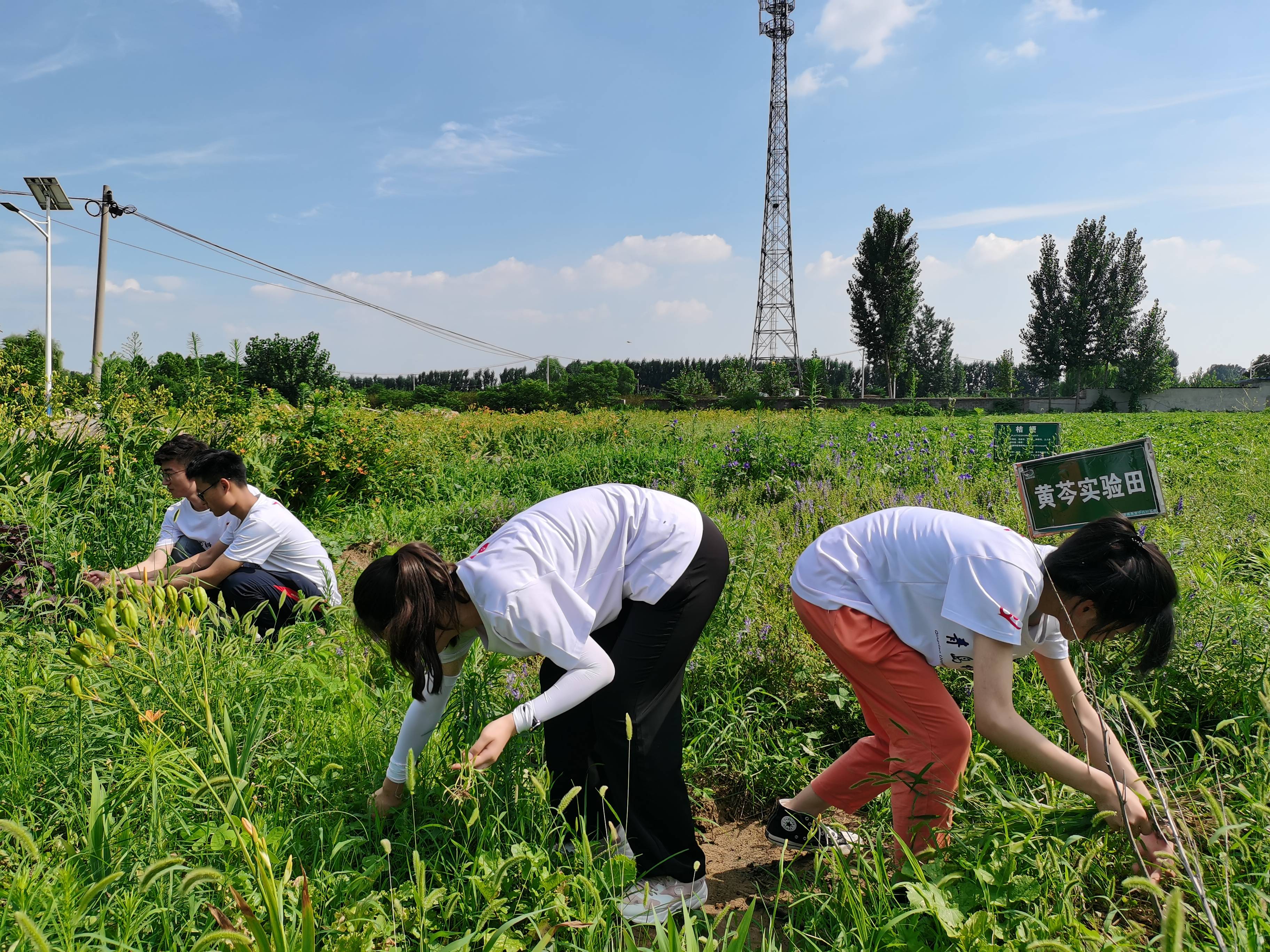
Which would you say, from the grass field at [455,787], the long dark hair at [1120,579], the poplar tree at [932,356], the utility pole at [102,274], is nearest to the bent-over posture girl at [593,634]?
the grass field at [455,787]

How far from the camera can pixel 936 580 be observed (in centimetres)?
200

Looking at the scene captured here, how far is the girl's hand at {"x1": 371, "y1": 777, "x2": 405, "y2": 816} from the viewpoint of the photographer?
6.27ft

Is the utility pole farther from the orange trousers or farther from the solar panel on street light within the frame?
the orange trousers

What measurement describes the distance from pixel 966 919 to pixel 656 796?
2.65ft

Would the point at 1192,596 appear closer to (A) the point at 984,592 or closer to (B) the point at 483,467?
(A) the point at 984,592

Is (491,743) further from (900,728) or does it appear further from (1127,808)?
(1127,808)

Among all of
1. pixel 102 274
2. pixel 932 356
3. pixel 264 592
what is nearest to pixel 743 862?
pixel 264 592

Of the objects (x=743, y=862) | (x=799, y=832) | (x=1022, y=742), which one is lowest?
(x=743, y=862)

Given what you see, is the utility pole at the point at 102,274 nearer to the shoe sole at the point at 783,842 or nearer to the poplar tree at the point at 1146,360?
the shoe sole at the point at 783,842

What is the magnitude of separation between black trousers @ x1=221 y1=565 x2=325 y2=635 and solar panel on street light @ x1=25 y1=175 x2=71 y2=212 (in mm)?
17017

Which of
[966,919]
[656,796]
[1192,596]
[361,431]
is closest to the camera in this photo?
[966,919]

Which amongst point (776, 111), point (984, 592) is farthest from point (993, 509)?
point (776, 111)

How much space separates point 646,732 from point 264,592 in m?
2.78

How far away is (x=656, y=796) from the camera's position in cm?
202
